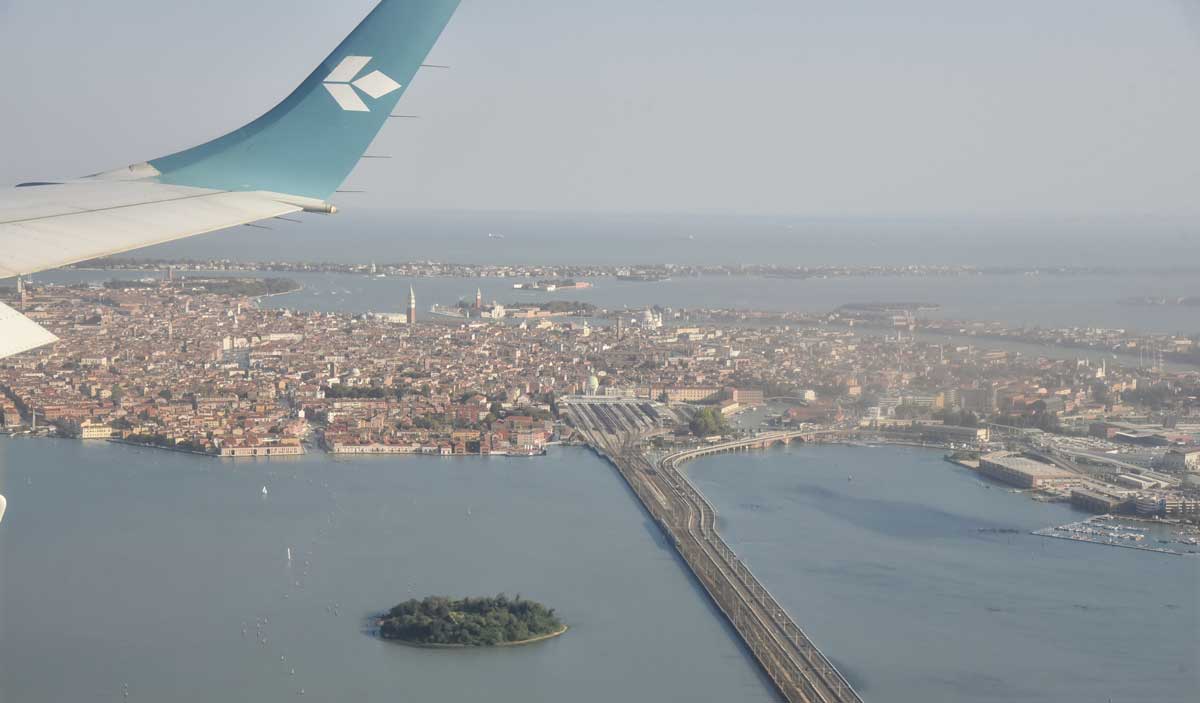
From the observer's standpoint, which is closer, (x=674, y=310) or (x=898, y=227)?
(x=674, y=310)

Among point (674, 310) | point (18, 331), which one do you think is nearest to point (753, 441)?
point (674, 310)

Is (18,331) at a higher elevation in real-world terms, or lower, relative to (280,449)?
higher

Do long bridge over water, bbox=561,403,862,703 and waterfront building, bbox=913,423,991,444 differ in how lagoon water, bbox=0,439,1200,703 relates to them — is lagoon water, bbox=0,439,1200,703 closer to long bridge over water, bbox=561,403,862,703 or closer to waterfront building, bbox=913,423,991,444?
long bridge over water, bbox=561,403,862,703

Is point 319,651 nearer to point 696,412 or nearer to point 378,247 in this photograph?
point 696,412

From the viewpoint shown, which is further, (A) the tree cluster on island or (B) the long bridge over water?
(A) the tree cluster on island

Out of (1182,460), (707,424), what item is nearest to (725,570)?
(1182,460)

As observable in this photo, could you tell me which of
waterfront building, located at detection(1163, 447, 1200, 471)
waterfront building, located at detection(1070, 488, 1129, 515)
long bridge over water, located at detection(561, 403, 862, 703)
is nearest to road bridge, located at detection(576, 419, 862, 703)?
long bridge over water, located at detection(561, 403, 862, 703)

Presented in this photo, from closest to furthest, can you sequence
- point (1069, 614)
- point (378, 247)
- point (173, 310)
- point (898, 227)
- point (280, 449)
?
1. point (1069, 614)
2. point (280, 449)
3. point (173, 310)
4. point (378, 247)
5. point (898, 227)
